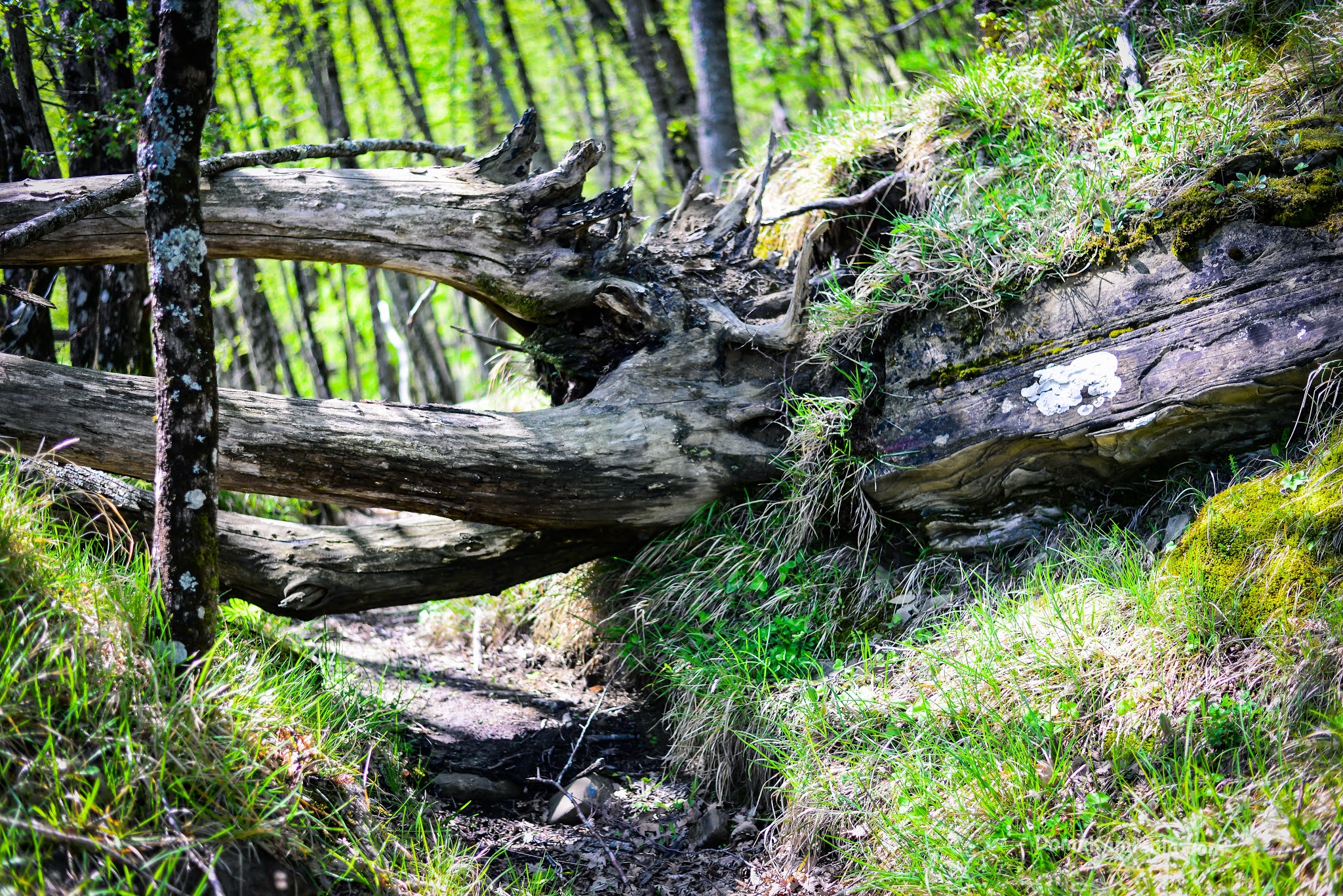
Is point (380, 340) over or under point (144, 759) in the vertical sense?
over

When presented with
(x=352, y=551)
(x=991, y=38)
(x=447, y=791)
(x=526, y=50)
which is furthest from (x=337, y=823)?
(x=526, y=50)

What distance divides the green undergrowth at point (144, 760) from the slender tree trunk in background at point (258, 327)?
5.70 metres

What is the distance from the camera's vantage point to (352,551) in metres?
3.99

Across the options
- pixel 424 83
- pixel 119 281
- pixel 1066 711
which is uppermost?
pixel 424 83

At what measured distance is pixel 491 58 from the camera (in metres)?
9.40

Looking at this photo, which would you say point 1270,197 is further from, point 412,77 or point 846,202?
point 412,77

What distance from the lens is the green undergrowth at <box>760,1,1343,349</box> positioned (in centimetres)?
345

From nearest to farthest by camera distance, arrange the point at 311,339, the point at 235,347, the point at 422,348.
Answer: the point at 311,339 → the point at 235,347 → the point at 422,348

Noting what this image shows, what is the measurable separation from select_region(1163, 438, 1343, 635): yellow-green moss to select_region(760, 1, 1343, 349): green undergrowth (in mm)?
1101

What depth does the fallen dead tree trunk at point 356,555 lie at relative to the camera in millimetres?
3621

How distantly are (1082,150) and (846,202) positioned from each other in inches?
49.2

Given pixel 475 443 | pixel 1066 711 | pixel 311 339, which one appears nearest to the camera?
pixel 1066 711

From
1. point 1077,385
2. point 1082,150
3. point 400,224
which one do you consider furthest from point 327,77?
point 1077,385

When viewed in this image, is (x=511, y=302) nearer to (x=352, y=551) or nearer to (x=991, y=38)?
(x=352, y=551)
